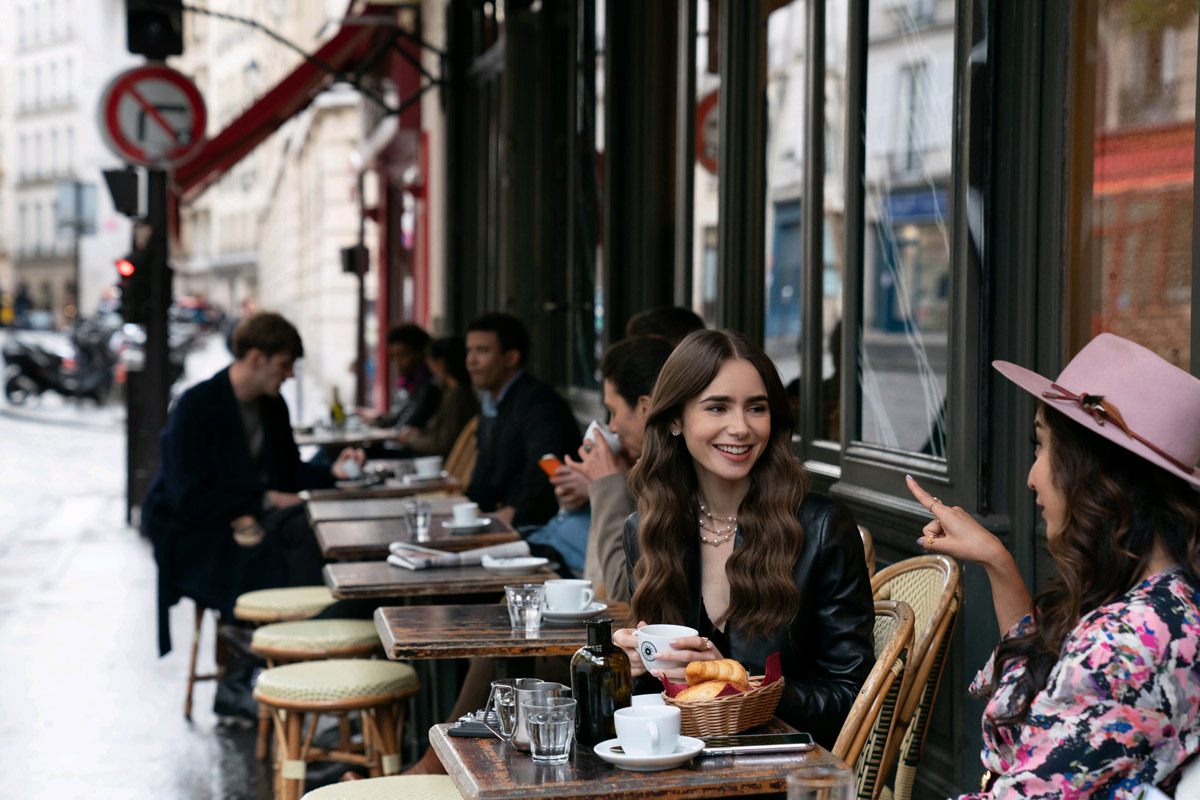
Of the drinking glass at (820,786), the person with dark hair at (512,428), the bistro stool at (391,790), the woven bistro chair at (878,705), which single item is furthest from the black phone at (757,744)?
the person with dark hair at (512,428)

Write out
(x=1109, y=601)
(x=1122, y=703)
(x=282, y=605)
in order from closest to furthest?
1. (x=1122, y=703)
2. (x=1109, y=601)
3. (x=282, y=605)

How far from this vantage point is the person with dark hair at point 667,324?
4.36m

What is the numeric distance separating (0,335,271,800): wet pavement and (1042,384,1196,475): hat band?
132 inches

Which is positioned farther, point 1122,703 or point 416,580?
point 416,580

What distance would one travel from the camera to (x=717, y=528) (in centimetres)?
284

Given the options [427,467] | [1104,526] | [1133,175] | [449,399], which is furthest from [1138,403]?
[449,399]

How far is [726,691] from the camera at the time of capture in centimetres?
Result: 227

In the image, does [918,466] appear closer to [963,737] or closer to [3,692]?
[963,737]

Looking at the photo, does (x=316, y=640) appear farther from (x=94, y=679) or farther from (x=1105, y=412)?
(x=1105, y=412)

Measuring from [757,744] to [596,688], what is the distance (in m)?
0.28

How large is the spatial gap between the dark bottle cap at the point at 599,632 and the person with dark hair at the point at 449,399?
19.7 feet

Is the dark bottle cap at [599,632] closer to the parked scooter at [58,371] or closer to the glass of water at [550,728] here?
the glass of water at [550,728]

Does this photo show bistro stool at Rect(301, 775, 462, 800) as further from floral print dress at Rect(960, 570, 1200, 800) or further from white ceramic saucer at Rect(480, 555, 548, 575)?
floral print dress at Rect(960, 570, 1200, 800)

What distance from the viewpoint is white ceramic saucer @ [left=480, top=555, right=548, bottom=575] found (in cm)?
394
